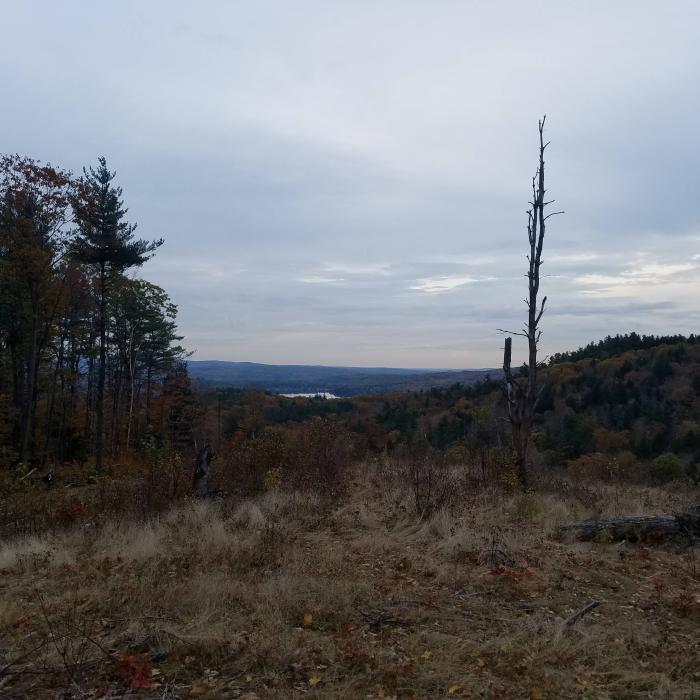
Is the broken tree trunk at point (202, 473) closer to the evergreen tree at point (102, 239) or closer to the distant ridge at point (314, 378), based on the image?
the evergreen tree at point (102, 239)

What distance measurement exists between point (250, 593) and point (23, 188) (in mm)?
16681

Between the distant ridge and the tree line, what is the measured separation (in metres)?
66.8

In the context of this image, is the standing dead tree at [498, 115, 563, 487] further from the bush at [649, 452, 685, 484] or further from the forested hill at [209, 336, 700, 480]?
the forested hill at [209, 336, 700, 480]

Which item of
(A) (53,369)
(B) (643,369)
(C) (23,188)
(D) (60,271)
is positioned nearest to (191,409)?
(A) (53,369)

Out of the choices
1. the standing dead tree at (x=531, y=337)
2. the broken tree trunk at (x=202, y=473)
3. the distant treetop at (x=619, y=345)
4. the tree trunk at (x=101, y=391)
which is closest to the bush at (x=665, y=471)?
the standing dead tree at (x=531, y=337)

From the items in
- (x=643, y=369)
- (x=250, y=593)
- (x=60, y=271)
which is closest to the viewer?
(x=250, y=593)

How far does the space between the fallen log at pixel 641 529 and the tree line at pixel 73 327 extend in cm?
1607

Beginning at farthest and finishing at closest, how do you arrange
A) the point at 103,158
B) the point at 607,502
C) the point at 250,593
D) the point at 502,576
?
1. the point at 103,158
2. the point at 607,502
3. the point at 502,576
4. the point at 250,593

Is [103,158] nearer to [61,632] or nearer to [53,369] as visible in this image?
[53,369]

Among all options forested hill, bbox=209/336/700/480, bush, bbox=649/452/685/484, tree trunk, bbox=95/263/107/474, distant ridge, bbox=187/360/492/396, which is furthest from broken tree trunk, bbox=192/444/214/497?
distant ridge, bbox=187/360/492/396

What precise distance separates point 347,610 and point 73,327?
22.0 meters

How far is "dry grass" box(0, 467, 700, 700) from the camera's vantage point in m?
3.97

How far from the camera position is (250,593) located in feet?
17.6

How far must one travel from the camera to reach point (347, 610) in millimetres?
5074
